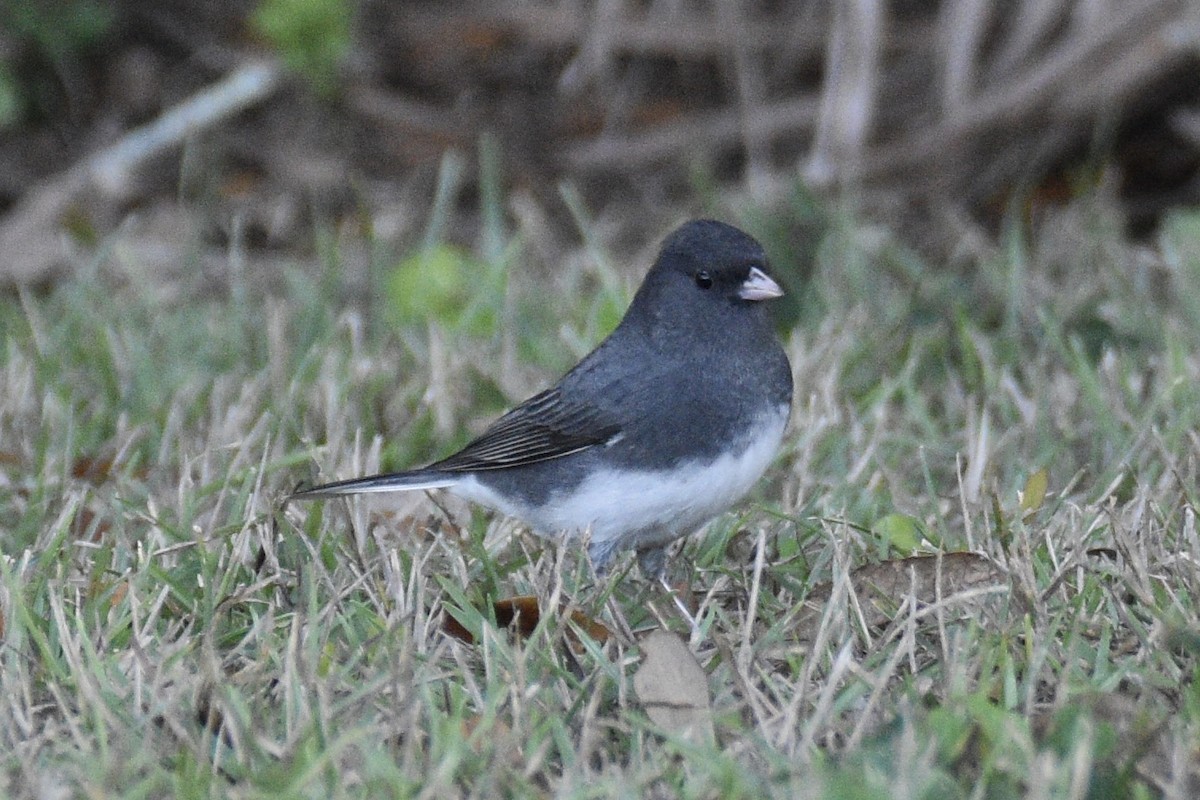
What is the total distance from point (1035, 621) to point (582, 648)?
0.65m

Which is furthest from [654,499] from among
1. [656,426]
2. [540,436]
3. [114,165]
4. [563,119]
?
[114,165]

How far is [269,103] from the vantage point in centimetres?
577

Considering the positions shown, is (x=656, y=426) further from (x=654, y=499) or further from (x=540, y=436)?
(x=540, y=436)

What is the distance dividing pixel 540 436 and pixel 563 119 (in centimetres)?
281

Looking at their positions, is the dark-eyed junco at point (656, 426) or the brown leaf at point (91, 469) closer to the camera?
the dark-eyed junco at point (656, 426)

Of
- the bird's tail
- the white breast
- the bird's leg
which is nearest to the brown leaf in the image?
the bird's tail

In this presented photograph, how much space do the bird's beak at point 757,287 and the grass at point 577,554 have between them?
0.38 meters

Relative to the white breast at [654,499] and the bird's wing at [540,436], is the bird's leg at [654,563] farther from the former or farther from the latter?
the bird's wing at [540,436]

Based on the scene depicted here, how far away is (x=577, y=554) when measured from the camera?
2.93 m

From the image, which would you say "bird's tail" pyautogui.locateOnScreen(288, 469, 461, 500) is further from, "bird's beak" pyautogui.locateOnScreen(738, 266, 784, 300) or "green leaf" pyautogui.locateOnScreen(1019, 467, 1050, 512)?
"green leaf" pyautogui.locateOnScreen(1019, 467, 1050, 512)

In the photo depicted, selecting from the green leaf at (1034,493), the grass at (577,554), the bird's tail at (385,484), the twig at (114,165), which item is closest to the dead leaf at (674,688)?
the grass at (577,554)

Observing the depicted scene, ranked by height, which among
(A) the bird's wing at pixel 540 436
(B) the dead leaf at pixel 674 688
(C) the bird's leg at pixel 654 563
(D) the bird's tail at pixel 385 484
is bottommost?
(C) the bird's leg at pixel 654 563

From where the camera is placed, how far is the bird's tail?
2.89m

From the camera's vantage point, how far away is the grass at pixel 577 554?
6.78ft
